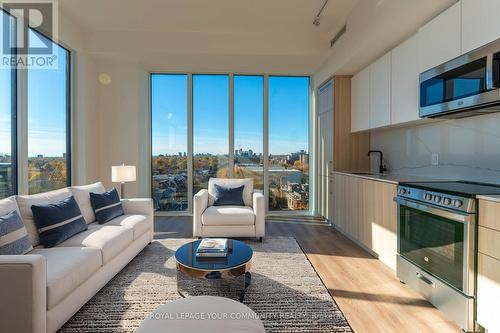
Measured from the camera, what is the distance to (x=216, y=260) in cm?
209

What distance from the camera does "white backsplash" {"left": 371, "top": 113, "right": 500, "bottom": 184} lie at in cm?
233

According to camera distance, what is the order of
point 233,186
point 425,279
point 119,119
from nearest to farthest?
point 425,279
point 233,186
point 119,119

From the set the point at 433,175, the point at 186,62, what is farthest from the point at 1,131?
the point at 433,175

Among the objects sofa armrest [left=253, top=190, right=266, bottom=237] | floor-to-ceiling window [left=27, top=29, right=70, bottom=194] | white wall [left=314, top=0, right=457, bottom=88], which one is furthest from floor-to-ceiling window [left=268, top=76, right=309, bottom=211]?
floor-to-ceiling window [left=27, top=29, right=70, bottom=194]

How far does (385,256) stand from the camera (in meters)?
2.85

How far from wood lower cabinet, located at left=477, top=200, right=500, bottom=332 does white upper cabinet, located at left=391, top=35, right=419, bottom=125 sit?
54.9 inches

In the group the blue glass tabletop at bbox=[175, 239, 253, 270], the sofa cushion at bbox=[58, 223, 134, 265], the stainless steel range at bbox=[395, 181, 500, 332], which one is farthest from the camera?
the sofa cushion at bbox=[58, 223, 134, 265]

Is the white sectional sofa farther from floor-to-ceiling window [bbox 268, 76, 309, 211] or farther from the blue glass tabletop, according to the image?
floor-to-ceiling window [bbox 268, 76, 309, 211]

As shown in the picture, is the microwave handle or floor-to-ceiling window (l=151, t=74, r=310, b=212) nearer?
the microwave handle

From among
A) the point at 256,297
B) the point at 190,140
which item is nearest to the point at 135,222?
the point at 256,297

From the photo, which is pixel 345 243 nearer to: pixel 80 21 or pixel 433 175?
pixel 433 175

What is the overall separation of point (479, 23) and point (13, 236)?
147 inches

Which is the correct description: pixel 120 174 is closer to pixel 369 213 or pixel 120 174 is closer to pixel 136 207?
pixel 136 207

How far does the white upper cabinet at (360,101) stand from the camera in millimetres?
3826
